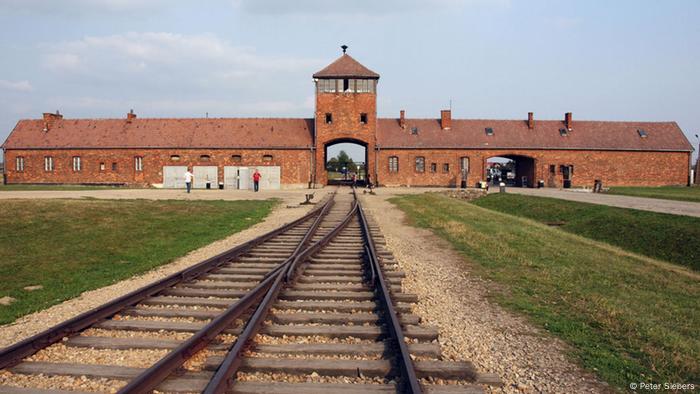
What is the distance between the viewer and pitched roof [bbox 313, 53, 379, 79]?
43.4m

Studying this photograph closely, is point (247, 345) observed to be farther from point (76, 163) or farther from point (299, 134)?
point (76, 163)

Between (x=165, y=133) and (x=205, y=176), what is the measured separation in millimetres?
6441

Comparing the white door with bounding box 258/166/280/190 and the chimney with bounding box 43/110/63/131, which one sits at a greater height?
the chimney with bounding box 43/110/63/131

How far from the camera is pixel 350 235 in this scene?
13000mm

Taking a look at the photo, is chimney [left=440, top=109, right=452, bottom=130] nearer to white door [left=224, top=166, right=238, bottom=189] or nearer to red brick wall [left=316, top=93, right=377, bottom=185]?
red brick wall [left=316, top=93, right=377, bottom=185]

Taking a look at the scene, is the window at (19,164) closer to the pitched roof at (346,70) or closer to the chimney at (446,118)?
the pitched roof at (346,70)

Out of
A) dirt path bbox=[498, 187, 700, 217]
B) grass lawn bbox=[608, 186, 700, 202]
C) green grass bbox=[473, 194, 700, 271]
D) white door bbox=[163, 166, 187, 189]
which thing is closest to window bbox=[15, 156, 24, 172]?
white door bbox=[163, 166, 187, 189]

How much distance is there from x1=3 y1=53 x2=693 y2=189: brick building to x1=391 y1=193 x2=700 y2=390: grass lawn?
30.6 m

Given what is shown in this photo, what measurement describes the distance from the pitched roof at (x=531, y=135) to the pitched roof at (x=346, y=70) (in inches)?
224

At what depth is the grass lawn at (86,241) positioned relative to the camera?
8.20 m

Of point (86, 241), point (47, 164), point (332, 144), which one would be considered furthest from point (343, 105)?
point (86, 241)

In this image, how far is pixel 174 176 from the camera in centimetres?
4356

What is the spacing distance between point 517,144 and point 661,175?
13.7 m

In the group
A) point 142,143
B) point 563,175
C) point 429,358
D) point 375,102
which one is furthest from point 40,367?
point 563,175
